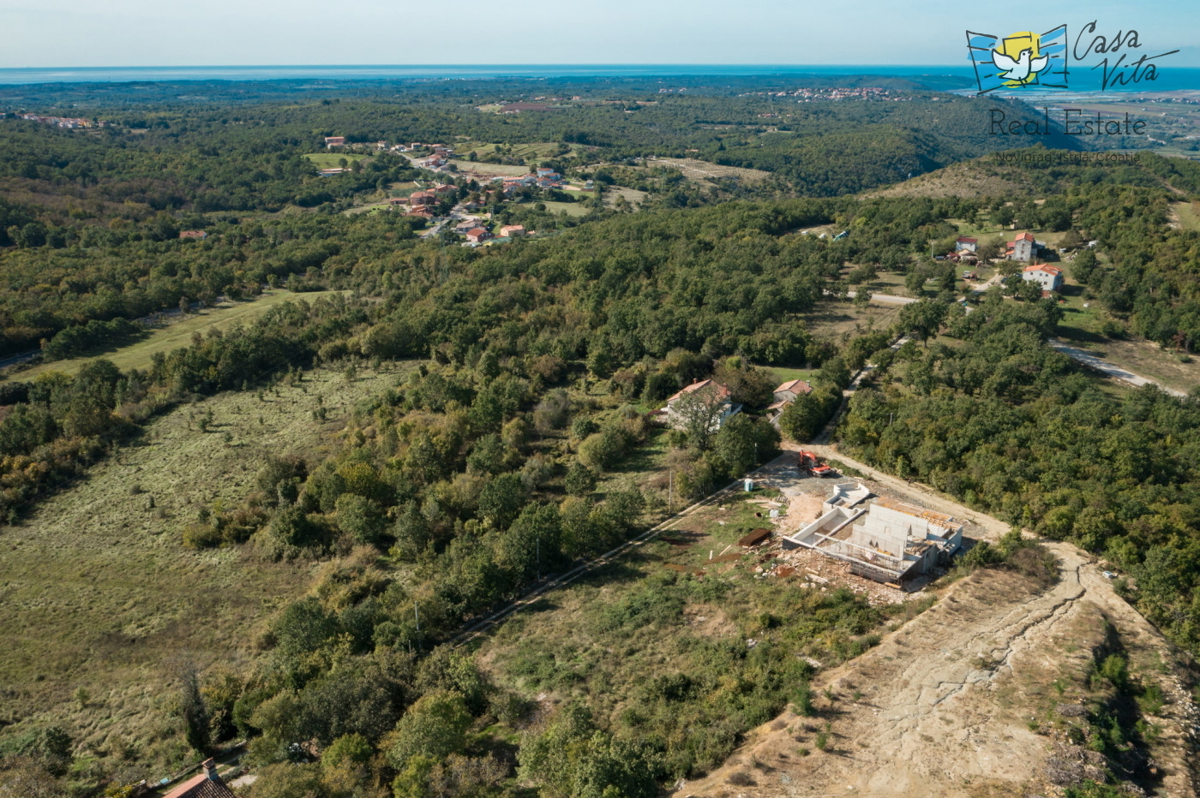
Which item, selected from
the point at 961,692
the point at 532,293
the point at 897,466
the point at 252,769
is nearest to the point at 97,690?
the point at 252,769

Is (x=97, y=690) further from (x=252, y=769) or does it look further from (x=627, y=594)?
(x=627, y=594)

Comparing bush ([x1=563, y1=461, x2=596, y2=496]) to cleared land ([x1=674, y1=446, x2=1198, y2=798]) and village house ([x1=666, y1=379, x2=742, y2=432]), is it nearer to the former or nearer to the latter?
village house ([x1=666, y1=379, x2=742, y2=432])

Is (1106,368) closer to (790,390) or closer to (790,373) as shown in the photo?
(790,373)

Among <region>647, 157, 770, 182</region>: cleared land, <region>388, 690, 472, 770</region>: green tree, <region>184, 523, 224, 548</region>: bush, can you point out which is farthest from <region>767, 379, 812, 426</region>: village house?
<region>647, 157, 770, 182</region>: cleared land

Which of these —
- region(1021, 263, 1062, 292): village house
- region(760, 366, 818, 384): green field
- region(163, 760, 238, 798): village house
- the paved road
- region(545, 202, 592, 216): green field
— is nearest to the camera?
region(163, 760, 238, 798): village house

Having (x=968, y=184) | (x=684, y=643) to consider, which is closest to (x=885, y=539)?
(x=684, y=643)

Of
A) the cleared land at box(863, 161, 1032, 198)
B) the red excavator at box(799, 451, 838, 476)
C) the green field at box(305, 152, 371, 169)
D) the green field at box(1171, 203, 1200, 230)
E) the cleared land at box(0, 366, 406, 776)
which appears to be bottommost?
the cleared land at box(0, 366, 406, 776)

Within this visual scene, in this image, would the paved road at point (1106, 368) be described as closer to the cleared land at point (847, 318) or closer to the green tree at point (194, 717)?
the cleared land at point (847, 318)
